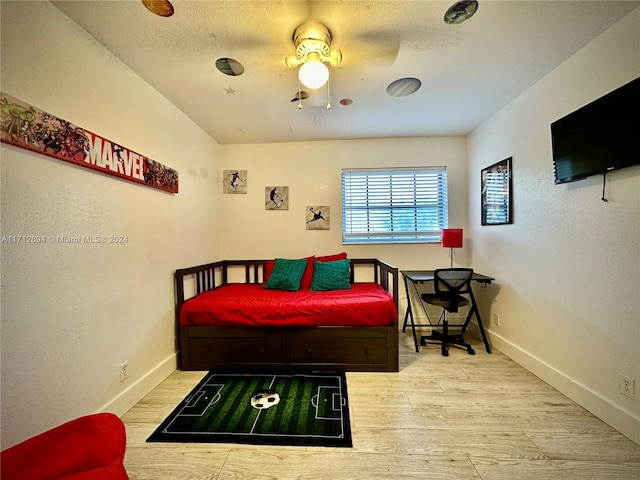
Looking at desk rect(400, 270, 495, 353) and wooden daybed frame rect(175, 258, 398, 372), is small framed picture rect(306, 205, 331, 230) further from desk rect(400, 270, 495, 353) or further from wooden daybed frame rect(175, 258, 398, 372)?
Answer: wooden daybed frame rect(175, 258, 398, 372)

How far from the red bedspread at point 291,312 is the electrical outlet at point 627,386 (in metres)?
1.29

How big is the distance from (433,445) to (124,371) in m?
1.95

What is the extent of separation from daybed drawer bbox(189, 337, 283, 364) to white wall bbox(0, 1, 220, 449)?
342mm

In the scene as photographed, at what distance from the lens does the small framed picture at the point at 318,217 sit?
3.18 metres

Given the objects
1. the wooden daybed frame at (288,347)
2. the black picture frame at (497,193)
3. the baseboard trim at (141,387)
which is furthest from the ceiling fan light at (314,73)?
the baseboard trim at (141,387)

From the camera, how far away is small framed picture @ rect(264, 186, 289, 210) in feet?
10.5

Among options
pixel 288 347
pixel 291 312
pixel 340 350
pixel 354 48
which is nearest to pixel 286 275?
pixel 291 312

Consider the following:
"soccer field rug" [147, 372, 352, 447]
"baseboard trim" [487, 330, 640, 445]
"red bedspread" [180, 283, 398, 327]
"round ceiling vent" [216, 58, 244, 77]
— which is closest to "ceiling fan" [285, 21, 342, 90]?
"round ceiling vent" [216, 58, 244, 77]

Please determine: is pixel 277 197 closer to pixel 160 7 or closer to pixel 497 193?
pixel 160 7

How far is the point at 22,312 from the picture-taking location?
115 cm

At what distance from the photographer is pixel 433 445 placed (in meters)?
1.38

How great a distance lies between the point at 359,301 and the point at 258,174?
2035 mm

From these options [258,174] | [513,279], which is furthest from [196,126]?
[513,279]

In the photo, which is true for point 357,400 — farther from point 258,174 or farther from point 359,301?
point 258,174
